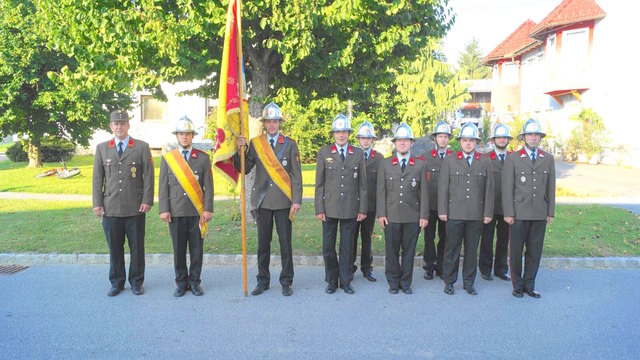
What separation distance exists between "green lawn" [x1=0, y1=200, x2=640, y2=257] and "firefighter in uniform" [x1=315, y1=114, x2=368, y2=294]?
1.39 metres

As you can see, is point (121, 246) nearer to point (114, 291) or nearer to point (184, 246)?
point (114, 291)

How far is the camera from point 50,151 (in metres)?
26.2

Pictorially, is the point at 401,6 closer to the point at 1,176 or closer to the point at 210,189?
the point at 210,189

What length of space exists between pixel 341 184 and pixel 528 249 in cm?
243

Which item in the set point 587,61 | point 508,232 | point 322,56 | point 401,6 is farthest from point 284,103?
point 587,61

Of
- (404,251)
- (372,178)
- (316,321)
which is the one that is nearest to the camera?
(316,321)

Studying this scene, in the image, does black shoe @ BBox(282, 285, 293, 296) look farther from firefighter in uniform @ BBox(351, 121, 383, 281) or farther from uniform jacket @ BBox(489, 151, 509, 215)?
uniform jacket @ BBox(489, 151, 509, 215)

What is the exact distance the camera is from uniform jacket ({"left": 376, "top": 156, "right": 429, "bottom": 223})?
611 cm

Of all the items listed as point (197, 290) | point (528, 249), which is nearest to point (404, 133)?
point (528, 249)

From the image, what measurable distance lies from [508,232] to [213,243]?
459 centimetres

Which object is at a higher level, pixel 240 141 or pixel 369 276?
pixel 240 141

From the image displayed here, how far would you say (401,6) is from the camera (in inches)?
292

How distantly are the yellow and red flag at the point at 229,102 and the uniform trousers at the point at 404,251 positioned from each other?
2.19 metres

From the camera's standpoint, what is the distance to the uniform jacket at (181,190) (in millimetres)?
5941
